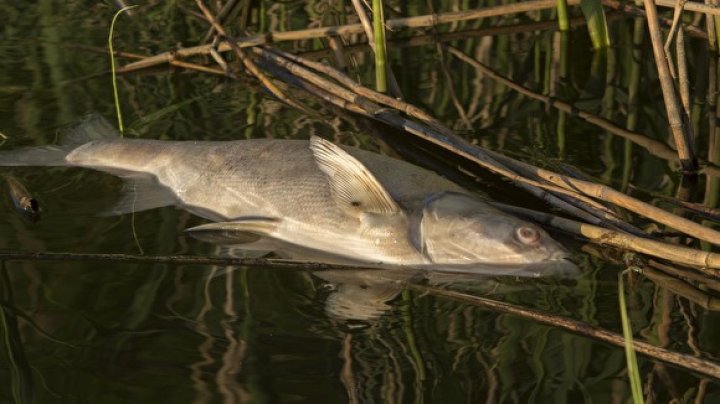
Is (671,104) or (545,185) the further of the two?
(671,104)

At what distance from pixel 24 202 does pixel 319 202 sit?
47.1 inches

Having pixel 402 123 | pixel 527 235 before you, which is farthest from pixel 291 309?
pixel 402 123

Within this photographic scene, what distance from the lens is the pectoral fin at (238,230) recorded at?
420cm

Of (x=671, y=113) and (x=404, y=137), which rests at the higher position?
(x=671, y=113)

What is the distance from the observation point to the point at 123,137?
523 cm

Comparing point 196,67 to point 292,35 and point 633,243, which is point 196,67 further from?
point 633,243

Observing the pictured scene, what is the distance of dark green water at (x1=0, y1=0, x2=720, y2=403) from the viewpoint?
3.08 m

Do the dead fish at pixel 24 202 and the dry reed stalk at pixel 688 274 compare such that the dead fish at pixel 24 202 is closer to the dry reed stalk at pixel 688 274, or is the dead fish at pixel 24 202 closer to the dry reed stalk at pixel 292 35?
the dry reed stalk at pixel 292 35

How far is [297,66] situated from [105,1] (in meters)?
2.48

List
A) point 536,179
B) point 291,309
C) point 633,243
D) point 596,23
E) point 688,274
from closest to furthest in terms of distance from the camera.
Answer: point 291,309, point 688,274, point 633,243, point 536,179, point 596,23

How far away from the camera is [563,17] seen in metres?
6.89

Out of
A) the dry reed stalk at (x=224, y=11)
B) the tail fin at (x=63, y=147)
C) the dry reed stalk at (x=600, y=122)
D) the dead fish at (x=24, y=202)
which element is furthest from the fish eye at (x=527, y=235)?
the dry reed stalk at (x=224, y=11)

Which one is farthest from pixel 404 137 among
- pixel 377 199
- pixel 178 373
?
pixel 178 373

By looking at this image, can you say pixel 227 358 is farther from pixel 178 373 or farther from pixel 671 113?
pixel 671 113
